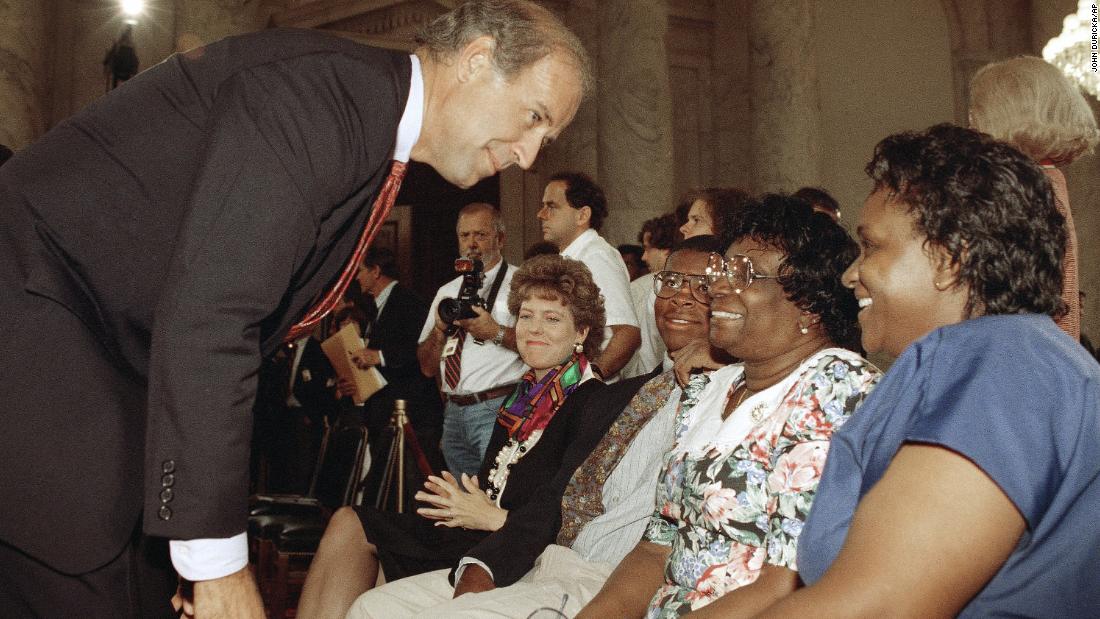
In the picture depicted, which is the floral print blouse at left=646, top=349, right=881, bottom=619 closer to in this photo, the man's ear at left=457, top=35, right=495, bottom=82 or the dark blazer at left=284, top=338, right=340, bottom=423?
the man's ear at left=457, top=35, right=495, bottom=82

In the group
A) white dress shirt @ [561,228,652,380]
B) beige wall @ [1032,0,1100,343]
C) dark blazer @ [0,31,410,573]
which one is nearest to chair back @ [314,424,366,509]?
white dress shirt @ [561,228,652,380]

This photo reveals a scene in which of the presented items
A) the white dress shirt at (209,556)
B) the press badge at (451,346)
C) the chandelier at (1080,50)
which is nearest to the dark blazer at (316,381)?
the press badge at (451,346)

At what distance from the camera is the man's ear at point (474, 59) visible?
1871 mm

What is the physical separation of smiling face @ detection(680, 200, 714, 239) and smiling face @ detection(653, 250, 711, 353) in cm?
81

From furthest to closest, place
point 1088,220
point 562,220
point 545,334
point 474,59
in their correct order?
point 1088,220 → point 562,220 → point 545,334 → point 474,59

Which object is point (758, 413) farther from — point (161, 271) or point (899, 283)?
point (161, 271)

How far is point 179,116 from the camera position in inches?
64.2

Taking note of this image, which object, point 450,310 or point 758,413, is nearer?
point 758,413

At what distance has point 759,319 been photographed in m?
2.59

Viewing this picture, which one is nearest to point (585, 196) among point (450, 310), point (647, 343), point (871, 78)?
point (647, 343)

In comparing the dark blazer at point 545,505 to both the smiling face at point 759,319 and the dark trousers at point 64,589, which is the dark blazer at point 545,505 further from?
the dark trousers at point 64,589

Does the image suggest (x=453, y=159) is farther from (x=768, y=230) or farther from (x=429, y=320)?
(x=429, y=320)

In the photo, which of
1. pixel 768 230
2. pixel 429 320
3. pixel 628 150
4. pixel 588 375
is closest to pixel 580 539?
pixel 588 375

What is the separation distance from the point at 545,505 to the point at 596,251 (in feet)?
6.24
